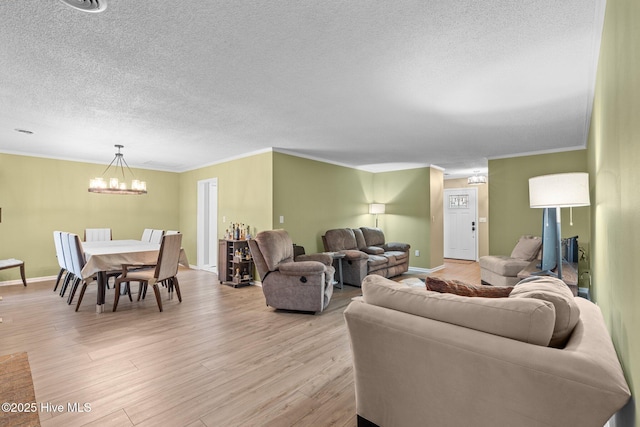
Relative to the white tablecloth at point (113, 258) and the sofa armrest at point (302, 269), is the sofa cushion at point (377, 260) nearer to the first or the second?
the sofa armrest at point (302, 269)

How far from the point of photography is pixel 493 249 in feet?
19.6

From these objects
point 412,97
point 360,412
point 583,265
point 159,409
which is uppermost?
point 412,97

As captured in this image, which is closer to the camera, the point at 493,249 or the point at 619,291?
the point at 619,291

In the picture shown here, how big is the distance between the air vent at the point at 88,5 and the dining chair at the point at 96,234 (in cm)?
519

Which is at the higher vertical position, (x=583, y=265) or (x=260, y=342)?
(x=583, y=265)

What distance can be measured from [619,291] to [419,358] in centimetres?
111

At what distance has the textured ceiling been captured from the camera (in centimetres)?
185

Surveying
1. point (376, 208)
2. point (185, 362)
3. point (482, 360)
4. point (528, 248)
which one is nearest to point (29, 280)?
point (185, 362)

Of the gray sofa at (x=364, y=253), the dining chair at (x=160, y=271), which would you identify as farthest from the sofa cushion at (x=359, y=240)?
the dining chair at (x=160, y=271)

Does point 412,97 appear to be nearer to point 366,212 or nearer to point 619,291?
point 619,291

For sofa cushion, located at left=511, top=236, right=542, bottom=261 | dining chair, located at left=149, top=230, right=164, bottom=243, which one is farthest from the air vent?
sofa cushion, located at left=511, top=236, right=542, bottom=261

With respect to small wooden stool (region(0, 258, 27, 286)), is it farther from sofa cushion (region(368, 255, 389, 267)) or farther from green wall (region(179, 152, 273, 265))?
sofa cushion (region(368, 255, 389, 267))

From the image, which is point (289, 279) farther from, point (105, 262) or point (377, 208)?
point (377, 208)

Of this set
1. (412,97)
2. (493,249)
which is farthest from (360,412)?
(493,249)
